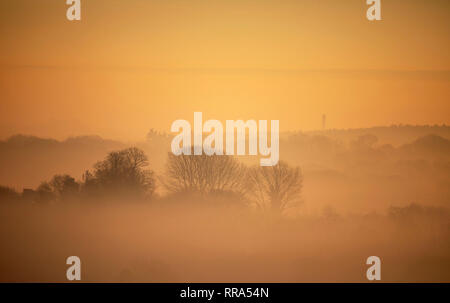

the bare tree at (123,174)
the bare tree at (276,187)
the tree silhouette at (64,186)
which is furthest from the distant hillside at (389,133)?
the tree silhouette at (64,186)

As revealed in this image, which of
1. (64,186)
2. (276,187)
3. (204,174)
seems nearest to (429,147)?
(276,187)

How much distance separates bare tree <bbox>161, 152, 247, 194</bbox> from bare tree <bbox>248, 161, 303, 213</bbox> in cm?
74

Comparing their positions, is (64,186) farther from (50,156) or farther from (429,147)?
(429,147)

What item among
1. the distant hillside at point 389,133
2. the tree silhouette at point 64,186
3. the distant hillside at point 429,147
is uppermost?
the distant hillside at point 389,133

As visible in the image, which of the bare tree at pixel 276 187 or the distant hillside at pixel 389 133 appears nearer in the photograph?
the bare tree at pixel 276 187

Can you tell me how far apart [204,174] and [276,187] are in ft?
13.1

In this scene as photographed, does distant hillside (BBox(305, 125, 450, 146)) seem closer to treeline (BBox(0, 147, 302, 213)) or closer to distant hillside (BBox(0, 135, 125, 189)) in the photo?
treeline (BBox(0, 147, 302, 213))

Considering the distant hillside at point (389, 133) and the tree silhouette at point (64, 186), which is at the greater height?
the distant hillside at point (389, 133)

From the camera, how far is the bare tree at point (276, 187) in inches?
971

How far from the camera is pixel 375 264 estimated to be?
2147 centimetres

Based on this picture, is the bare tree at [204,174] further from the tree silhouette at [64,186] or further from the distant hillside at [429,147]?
the distant hillside at [429,147]

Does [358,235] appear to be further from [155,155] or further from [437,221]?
[155,155]

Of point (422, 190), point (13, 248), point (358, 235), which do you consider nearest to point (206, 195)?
point (358, 235)

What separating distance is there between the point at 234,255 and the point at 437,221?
409 inches
